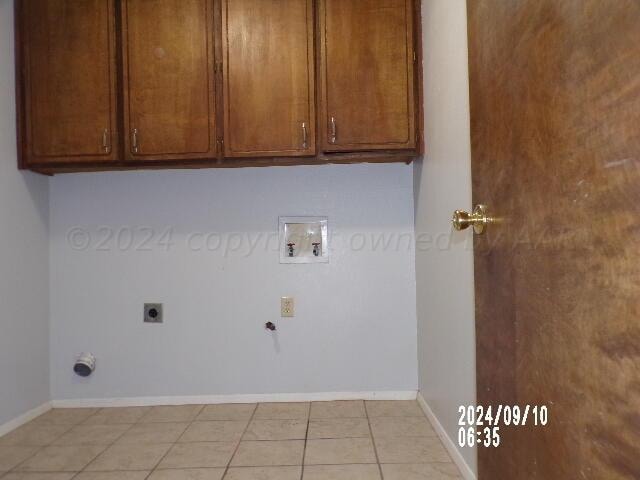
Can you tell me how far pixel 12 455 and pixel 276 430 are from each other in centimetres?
109

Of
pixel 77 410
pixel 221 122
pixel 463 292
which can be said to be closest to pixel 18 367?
pixel 77 410

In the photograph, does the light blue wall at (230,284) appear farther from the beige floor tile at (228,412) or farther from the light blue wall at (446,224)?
the light blue wall at (446,224)

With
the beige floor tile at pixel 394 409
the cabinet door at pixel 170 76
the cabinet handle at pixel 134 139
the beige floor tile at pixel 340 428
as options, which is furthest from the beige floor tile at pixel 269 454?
the cabinet handle at pixel 134 139

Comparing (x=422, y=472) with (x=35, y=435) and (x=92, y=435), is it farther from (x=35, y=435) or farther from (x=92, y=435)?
(x=35, y=435)

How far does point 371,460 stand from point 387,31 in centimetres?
184

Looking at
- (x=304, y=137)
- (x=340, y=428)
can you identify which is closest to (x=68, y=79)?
(x=304, y=137)

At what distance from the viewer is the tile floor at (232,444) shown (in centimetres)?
148

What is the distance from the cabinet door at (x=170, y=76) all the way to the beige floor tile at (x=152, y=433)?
1.27 metres

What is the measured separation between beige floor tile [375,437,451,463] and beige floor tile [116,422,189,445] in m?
0.90

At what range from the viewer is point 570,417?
0.56 metres

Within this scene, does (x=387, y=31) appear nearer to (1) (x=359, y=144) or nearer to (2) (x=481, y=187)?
(1) (x=359, y=144)

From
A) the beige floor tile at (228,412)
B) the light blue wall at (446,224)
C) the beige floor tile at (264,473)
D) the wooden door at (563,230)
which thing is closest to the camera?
the wooden door at (563,230)

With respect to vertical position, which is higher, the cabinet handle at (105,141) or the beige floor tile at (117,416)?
the cabinet handle at (105,141)

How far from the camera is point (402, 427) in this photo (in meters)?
1.79
